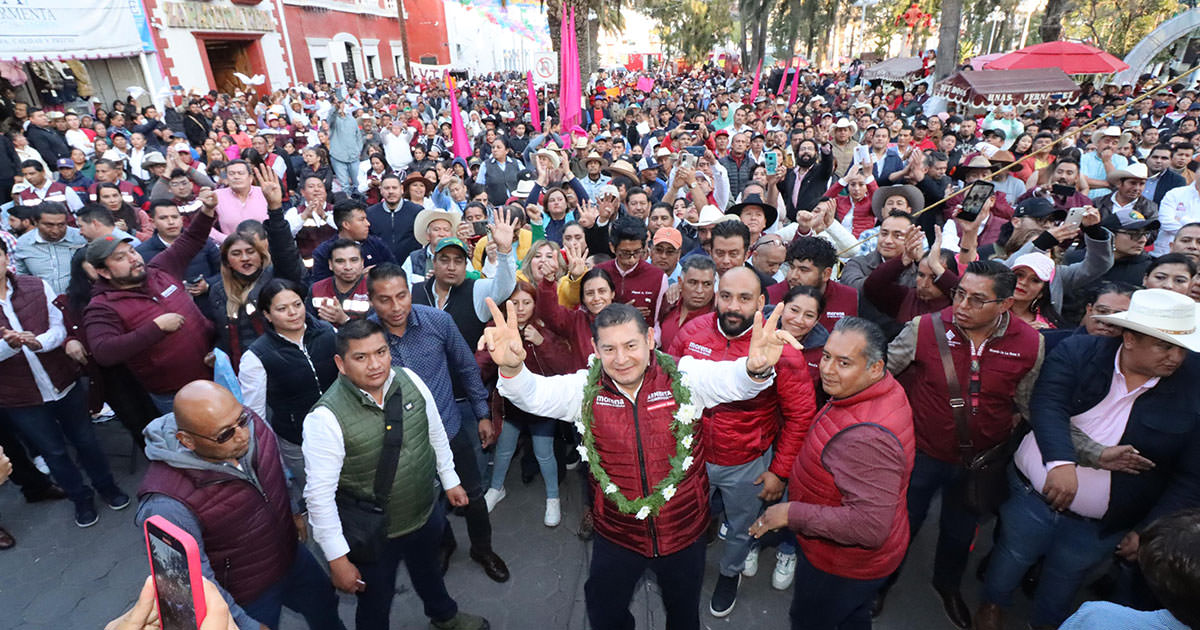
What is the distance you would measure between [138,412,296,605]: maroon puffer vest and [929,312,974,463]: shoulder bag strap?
126 inches

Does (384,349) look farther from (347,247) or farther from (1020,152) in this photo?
(1020,152)

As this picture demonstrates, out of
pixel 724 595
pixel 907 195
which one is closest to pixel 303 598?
pixel 724 595

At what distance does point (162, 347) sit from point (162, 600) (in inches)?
114

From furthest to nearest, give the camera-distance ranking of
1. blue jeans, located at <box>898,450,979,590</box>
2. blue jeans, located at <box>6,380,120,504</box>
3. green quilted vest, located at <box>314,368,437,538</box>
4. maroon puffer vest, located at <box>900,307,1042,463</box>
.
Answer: blue jeans, located at <box>6,380,120,504</box> → blue jeans, located at <box>898,450,979,590</box> → maroon puffer vest, located at <box>900,307,1042,463</box> → green quilted vest, located at <box>314,368,437,538</box>

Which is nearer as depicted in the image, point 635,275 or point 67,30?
point 635,275

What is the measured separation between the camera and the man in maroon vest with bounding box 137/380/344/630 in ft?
7.09

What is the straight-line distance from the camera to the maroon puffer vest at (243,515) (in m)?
2.20

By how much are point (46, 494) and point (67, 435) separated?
0.83 metres

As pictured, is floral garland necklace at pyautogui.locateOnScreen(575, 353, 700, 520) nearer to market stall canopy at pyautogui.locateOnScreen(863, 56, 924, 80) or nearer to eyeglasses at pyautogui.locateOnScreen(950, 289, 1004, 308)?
eyeglasses at pyautogui.locateOnScreen(950, 289, 1004, 308)

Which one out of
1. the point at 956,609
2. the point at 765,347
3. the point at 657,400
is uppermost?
the point at 765,347

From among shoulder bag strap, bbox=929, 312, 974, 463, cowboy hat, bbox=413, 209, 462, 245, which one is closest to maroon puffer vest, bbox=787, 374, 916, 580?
shoulder bag strap, bbox=929, 312, 974, 463

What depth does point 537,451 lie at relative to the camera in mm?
4102

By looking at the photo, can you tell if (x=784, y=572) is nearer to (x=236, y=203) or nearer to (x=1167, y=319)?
(x=1167, y=319)

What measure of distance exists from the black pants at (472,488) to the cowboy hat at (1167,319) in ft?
10.7
